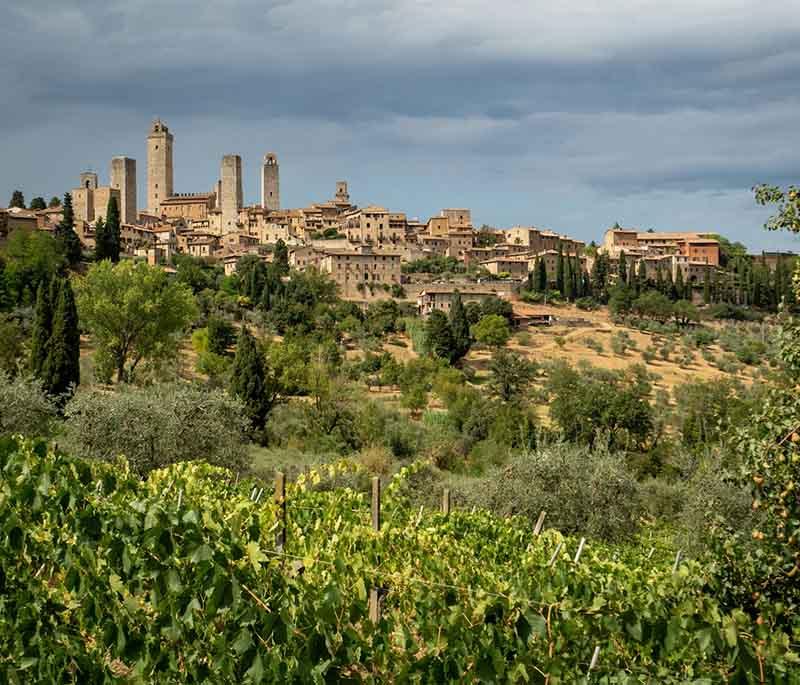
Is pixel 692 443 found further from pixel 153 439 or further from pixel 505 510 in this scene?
pixel 153 439

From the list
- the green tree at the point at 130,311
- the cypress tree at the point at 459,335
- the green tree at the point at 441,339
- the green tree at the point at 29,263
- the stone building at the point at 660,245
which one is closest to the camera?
the green tree at the point at 130,311

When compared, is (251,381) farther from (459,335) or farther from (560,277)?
(560,277)

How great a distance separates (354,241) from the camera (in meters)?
90.8

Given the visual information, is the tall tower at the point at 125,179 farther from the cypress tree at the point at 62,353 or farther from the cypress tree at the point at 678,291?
the cypress tree at the point at 62,353

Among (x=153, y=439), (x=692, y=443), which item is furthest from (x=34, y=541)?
(x=692, y=443)

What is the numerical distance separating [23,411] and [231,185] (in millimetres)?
96920

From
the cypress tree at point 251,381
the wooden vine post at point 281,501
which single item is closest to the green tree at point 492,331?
the cypress tree at point 251,381

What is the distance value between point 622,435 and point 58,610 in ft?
103

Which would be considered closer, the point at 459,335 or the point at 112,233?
the point at 459,335

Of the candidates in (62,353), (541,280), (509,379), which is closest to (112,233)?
(509,379)

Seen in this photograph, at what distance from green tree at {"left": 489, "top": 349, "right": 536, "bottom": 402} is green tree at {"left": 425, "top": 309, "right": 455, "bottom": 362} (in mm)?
6165

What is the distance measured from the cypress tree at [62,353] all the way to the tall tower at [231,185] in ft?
263

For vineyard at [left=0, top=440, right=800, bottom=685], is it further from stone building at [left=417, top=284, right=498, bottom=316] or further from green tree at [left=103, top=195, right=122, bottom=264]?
stone building at [left=417, top=284, right=498, bottom=316]

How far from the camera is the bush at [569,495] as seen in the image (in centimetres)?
1634
